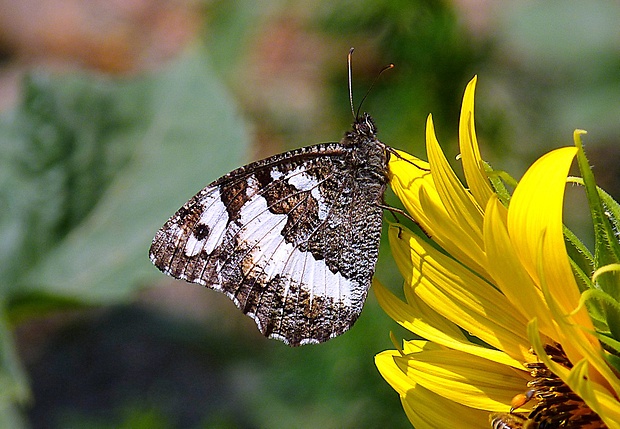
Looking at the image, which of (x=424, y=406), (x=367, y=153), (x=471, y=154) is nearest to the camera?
(x=471, y=154)

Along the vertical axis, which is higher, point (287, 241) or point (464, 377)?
point (287, 241)

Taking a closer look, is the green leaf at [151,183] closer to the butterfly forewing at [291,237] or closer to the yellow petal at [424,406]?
the butterfly forewing at [291,237]

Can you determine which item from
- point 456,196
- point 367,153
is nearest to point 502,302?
point 456,196

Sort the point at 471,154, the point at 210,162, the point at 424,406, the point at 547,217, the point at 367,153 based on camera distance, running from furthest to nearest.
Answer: the point at 210,162, the point at 367,153, the point at 424,406, the point at 471,154, the point at 547,217

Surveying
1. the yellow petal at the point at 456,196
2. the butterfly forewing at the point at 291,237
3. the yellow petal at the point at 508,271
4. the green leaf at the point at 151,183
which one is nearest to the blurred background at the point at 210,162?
the green leaf at the point at 151,183

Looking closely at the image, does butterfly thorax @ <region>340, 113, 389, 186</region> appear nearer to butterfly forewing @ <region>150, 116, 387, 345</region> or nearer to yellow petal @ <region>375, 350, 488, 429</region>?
butterfly forewing @ <region>150, 116, 387, 345</region>

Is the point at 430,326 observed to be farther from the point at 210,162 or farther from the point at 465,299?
the point at 210,162

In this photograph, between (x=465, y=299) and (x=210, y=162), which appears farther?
A: (x=210, y=162)
